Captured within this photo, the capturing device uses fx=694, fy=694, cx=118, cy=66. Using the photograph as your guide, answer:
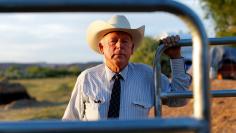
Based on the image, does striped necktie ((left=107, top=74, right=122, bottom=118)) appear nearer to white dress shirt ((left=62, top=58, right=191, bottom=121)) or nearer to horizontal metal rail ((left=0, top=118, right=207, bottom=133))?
white dress shirt ((left=62, top=58, right=191, bottom=121))

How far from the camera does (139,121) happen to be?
1635 mm

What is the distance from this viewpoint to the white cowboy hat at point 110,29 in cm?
376

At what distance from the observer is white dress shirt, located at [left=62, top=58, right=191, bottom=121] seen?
3650 mm

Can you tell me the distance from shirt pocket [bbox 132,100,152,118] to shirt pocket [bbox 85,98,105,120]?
6.7 inches

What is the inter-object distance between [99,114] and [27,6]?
6.33ft

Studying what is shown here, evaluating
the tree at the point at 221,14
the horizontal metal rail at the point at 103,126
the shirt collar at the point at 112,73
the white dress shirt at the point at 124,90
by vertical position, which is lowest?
the horizontal metal rail at the point at 103,126

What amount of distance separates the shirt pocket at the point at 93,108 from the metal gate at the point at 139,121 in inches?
73.7

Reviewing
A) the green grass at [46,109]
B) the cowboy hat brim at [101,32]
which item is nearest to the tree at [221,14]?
the green grass at [46,109]

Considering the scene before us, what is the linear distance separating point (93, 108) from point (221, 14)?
96.0 ft

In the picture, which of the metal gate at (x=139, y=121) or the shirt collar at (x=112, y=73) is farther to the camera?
the shirt collar at (x=112, y=73)

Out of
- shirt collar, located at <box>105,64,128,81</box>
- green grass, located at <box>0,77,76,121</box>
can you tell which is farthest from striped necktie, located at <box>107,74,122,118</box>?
green grass, located at <box>0,77,76,121</box>

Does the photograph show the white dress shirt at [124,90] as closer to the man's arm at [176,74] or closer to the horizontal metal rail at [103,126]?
the man's arm at [176,74]

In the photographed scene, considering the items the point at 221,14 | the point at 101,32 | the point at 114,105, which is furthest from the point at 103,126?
the point at 221,14

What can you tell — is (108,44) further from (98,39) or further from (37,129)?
(37,129)
